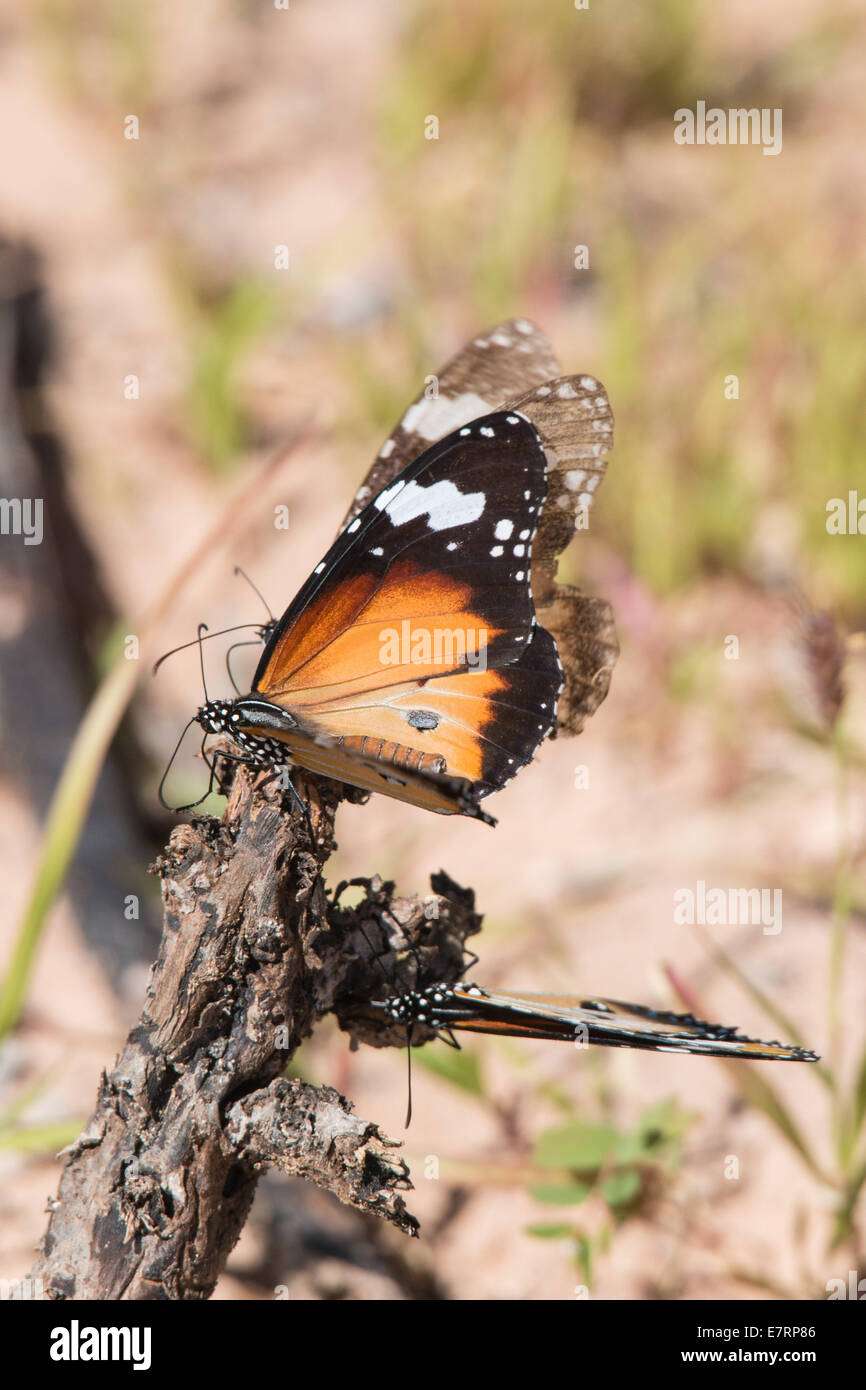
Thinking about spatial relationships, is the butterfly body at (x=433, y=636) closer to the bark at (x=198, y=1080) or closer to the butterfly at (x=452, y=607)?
the butterfly at (x=452, y=607)

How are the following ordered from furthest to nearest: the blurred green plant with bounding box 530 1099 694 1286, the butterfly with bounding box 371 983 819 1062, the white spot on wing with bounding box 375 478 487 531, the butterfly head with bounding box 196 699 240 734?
the blurred green plant with bounding box 530 1099 694 1286 → the white spot on wing with bounding box 375 478 487 531 → the butterfly head with bounding box 196 699 240 734 → the butterfly with bounding box 371 983 819 1062

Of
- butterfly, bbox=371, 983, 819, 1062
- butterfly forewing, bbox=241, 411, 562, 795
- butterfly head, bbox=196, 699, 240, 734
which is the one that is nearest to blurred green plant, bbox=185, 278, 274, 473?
butterfly forewing, bbox=241, 411, 562, 795

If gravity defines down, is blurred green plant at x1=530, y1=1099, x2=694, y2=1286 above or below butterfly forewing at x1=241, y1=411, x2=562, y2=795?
below

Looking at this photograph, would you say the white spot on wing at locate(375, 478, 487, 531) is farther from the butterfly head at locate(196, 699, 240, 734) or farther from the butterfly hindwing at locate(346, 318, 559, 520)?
the butterfly head at locate(196, 699, 240, 734)

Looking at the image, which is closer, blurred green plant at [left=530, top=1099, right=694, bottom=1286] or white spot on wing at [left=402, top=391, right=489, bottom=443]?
white spot on wing at [left=402, top=391, right=489, bottom=443]

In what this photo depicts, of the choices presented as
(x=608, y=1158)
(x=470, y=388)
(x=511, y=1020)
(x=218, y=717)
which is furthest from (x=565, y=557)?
(x=511, y=1020)

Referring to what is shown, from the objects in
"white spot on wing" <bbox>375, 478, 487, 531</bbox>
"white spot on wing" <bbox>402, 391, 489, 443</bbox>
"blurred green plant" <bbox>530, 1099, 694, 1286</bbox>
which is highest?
"white spot on wing" <bbox>402, 391, 489, 443</bbox>
